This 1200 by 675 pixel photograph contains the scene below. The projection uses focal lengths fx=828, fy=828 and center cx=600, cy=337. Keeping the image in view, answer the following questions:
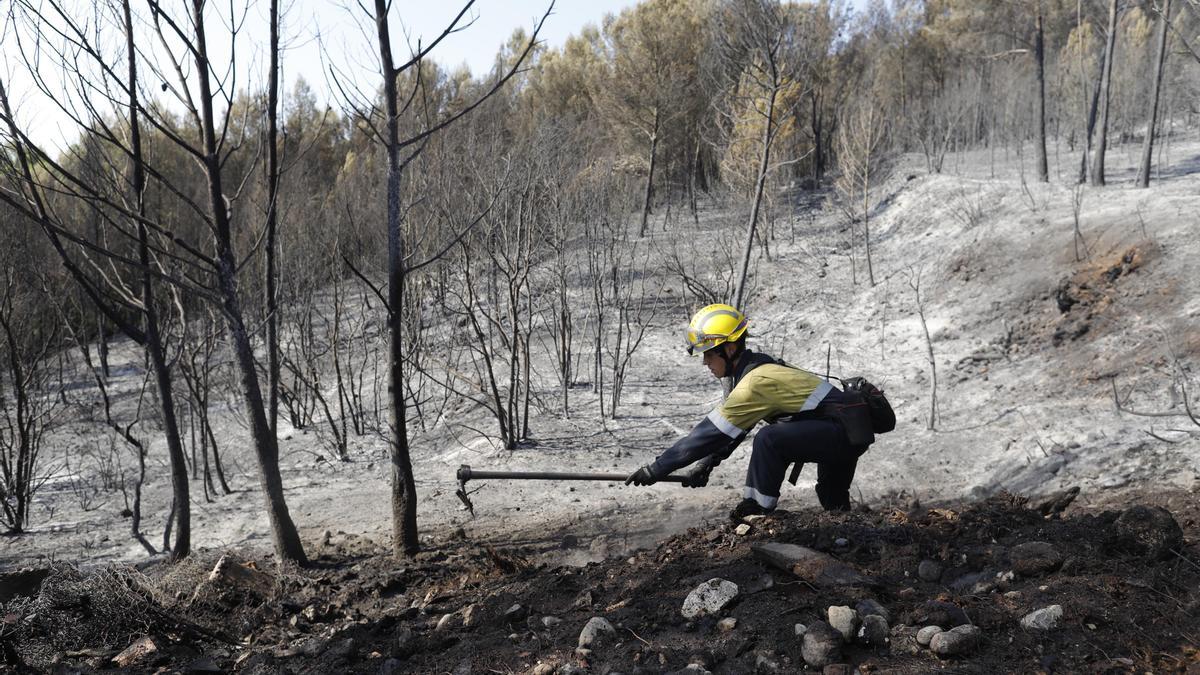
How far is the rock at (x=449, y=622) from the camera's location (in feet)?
12.9

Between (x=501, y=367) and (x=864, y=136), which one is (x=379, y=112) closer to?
(x=501, y=367)

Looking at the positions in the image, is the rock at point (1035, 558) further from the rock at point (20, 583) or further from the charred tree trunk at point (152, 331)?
the charred tree trunk at point (152, 331)

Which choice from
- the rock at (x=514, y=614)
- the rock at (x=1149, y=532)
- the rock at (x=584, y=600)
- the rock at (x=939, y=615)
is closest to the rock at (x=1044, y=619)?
the rock at (x=939, y=615)

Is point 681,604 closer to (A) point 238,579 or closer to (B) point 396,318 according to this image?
(B) point 396,318

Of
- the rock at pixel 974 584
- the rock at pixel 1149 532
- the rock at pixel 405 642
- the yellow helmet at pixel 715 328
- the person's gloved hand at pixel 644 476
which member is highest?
the yellow helmet at pixel 715 328

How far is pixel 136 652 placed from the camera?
3.85 meters

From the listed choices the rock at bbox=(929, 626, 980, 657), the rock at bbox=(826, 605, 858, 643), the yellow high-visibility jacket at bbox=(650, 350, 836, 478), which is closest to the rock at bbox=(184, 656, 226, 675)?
the yellow high-visibility jacket at bbox=(650, 350, 836, 478)

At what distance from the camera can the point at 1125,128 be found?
1125 inches

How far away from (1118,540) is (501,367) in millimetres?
12085

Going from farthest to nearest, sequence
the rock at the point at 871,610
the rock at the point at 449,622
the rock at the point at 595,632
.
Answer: the rock at the point at 449,622, the rock at the point at 595,632, the rock at the point at 871,610

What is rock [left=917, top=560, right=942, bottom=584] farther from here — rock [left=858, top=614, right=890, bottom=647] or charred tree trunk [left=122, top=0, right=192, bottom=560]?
charred tree trunk [left=122, top=0, right=192, bottom=560]

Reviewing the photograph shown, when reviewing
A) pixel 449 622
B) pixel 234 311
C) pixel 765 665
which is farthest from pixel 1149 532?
pixel 234 311

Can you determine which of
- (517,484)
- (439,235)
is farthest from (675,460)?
(439,235)

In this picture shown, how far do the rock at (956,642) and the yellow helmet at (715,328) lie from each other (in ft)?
6.72
